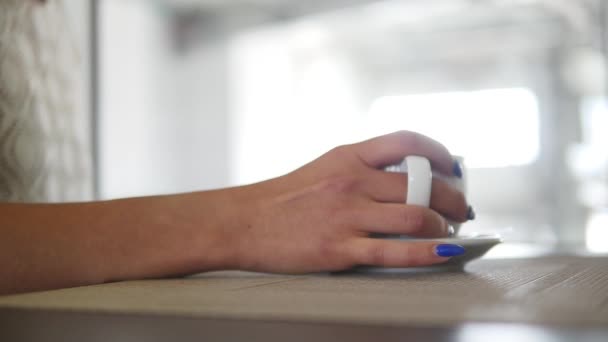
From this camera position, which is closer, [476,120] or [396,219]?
[396,219]

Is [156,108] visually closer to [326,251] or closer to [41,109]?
[41,109]

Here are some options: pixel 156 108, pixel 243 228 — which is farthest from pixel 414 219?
pixel 156 108

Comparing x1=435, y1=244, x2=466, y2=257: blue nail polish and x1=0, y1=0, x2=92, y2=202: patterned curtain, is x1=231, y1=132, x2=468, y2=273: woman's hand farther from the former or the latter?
x1=0, y1=0, x2=92, y2=202: patterned curtain

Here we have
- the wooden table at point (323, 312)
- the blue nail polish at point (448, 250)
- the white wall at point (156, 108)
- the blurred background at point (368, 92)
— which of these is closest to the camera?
the wooden table at point (323, 312)

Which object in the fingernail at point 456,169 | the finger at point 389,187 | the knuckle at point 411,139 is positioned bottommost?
the finger at point 389,187

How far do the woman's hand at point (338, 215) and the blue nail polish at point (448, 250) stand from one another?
0.02 meters

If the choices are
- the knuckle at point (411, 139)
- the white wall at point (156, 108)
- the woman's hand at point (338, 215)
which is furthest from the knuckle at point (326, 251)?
the white wall at point (156, 108)

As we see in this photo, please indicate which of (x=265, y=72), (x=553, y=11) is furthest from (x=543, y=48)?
(x=265, y=72)

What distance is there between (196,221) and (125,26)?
11.5ft

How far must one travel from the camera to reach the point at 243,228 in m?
0.50

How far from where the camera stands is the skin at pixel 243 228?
47 centimetres

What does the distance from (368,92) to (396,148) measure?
4.11 m

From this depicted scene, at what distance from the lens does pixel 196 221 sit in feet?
1.65

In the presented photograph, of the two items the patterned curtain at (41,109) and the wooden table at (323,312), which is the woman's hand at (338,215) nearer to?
the wooden table at (323,312)
